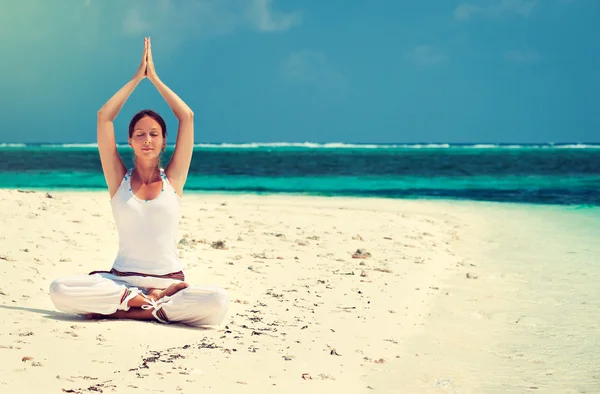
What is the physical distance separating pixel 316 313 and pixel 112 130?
2334 millimetres

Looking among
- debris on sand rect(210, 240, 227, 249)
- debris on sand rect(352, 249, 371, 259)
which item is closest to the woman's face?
debris on sand rect(210, 240, 227, 249)

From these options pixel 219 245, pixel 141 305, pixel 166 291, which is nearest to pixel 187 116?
pixel 166 291

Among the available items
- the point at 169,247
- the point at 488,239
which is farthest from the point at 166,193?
the point at 488,239

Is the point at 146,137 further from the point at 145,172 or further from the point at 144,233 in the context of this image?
the point at 144,233

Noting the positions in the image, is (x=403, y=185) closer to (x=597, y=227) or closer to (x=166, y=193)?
(x=597, y=227)

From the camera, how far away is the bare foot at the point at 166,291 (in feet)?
18.5

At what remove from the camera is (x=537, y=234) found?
13.6 meters

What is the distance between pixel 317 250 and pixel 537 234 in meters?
5.19

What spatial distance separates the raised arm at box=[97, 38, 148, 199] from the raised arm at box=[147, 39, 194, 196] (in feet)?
0.36

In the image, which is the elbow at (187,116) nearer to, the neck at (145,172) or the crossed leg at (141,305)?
the neck at (145,172)

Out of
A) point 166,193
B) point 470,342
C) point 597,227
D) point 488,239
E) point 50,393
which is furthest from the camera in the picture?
point 597,227

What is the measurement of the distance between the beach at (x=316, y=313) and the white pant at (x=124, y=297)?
12 centimetres

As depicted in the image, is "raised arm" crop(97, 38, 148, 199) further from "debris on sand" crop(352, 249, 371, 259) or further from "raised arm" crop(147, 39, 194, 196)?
"debris on sand" crop(352, 249, 371, 259)

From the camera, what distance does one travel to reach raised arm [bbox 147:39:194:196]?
18.6 ft
